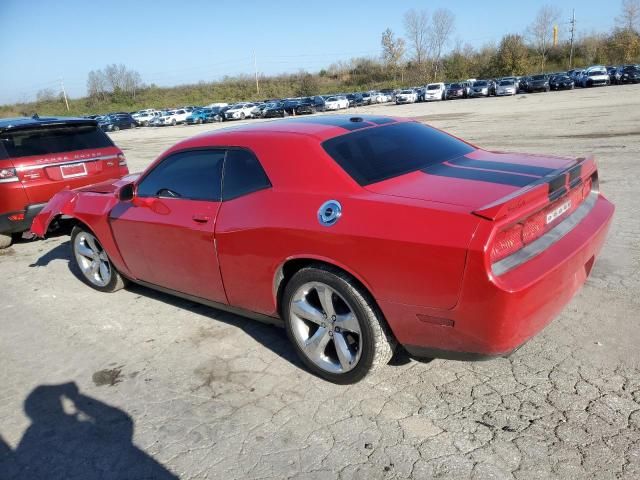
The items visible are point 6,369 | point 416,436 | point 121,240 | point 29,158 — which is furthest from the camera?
point 29,158

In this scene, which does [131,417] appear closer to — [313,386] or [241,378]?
[241,378]

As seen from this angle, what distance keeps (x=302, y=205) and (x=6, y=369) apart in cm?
264

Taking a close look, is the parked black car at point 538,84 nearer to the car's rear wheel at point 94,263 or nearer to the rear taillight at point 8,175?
the rear taillight at point 8,175

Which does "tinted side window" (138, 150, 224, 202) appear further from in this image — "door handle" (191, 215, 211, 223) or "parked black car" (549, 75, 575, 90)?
"parked black car" (549, 75, 575, 90)

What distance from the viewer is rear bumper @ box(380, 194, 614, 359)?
2.35m

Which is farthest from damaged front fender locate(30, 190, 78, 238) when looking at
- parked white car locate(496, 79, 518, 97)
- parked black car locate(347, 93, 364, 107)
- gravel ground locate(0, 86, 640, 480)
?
parked black car locate(347, 93, 364, 107)

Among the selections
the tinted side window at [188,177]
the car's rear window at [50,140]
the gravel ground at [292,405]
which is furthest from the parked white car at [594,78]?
the tinted side window at [188,177]

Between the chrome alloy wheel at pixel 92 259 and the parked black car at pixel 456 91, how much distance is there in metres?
47.7

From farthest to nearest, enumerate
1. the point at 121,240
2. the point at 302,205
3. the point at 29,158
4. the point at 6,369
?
the point at 29,158 → the point at 121,240 → the point at 6,369 → the point at 302,205

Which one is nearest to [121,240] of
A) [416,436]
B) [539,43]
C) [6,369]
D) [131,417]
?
[6,369]

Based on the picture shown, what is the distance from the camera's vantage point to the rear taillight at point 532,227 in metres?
2.40

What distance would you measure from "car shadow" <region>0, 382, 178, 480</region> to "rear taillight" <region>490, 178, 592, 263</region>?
196 centimetres

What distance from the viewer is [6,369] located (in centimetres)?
379

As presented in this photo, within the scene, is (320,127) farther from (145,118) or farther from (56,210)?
(145,118)
